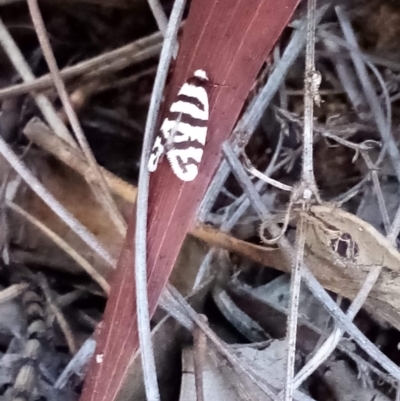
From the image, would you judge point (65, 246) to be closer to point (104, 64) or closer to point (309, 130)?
point (104, 64)

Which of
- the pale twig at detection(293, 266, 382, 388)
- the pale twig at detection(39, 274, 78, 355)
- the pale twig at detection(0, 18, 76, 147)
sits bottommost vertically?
the pale twig at detection(39, 274, 78, 355)

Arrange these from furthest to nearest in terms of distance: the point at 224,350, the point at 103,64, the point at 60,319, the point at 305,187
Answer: the point at 103,64 → the point at 60,319 → the point at 224,350 → the point at 305,187

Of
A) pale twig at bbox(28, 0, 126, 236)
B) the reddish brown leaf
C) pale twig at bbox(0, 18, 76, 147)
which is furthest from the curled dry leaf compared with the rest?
pale twig at bbox(0, 18, 76, 147)

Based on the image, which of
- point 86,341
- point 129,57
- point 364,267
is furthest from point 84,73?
point 364,267

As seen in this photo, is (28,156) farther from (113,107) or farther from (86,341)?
(86,341)

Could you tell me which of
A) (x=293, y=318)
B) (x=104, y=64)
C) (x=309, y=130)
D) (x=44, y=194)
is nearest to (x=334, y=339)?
(x=293, y=318)

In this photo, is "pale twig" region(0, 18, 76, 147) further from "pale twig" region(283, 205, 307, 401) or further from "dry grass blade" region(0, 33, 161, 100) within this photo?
"pale twig" region(283, 205, 307, 401)
